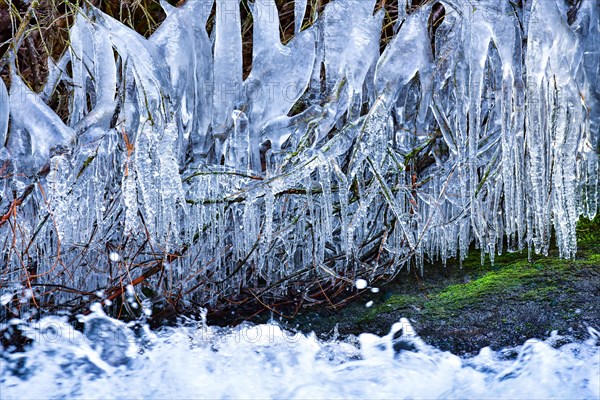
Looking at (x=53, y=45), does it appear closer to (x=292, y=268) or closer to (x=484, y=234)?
(x=292, y=268)

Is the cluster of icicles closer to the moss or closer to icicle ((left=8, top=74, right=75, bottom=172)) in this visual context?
icicle ((left=8, top=74, right=75, bottom=172))

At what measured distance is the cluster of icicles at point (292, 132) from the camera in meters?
2.67

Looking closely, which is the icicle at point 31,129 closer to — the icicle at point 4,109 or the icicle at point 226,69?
the icicle at point 4,109

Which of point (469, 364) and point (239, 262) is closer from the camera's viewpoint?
point (469, 364)

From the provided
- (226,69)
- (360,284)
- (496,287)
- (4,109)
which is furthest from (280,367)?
(4,109)

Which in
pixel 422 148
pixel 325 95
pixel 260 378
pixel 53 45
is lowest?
pixel 260 378

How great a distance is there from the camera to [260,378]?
239 cm

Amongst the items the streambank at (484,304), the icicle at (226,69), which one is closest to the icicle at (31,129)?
the icicle at (226,69)

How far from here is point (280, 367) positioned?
8.02 feet

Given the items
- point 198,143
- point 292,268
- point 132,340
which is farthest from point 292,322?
point 198,143

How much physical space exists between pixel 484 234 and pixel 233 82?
1.39m

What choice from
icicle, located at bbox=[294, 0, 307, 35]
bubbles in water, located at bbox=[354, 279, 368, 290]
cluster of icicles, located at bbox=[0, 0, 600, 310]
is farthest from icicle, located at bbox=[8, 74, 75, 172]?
bubbles in water, located at bbox=[354, 279, 368, 290]

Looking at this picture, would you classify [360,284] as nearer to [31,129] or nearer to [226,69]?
[226,69]

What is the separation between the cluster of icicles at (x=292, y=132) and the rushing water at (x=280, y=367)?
0.32m
